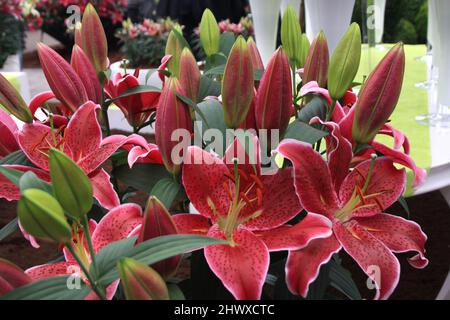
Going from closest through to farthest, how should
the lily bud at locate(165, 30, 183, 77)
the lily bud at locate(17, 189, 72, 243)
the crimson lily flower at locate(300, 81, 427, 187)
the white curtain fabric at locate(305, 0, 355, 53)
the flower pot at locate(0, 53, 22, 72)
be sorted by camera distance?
the lily bud at locate(17, 189, 72, 243), the crimson lily flower at locate(300, 81, 427, 187), the lily bud at locate(165, 30, 183, 77), the white curtain fabric at locate(305, 0, 355, 53), the flower pot at locate(0, 53, 22, 72)

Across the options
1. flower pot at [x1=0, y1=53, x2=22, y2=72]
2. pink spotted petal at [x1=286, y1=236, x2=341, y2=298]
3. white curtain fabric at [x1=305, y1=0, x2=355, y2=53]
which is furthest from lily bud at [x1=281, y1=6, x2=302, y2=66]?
flower pot at [x1=0, y1=53, x2=22, y2=72]

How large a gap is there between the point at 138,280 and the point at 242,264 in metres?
0.05

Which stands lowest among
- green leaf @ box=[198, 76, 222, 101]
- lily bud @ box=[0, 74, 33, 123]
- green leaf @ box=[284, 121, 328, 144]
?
green leaf @ box=[284, 121, 328, 144]

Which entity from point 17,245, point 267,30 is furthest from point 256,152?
point 17,245

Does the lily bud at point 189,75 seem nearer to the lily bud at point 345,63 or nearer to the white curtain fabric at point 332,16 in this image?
the lily bud at point 345,63

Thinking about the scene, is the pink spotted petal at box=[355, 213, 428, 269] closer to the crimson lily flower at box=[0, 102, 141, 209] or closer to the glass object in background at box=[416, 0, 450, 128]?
the crimson lily flower at box=[0, 102, 141, 209]

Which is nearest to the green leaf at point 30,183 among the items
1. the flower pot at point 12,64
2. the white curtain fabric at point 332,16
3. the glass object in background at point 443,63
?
the white curtain fabric at point 332,16

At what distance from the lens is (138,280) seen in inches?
7.8

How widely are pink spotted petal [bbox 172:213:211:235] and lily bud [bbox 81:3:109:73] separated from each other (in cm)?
15

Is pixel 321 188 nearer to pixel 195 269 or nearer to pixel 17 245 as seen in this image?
pixel 195 269

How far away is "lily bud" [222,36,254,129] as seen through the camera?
0.89ft

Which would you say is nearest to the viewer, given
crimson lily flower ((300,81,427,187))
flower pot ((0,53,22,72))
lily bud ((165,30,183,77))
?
crimson lily flower ((300,81,427,187))

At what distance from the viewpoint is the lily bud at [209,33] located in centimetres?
45

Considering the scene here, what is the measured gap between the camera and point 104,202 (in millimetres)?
273
